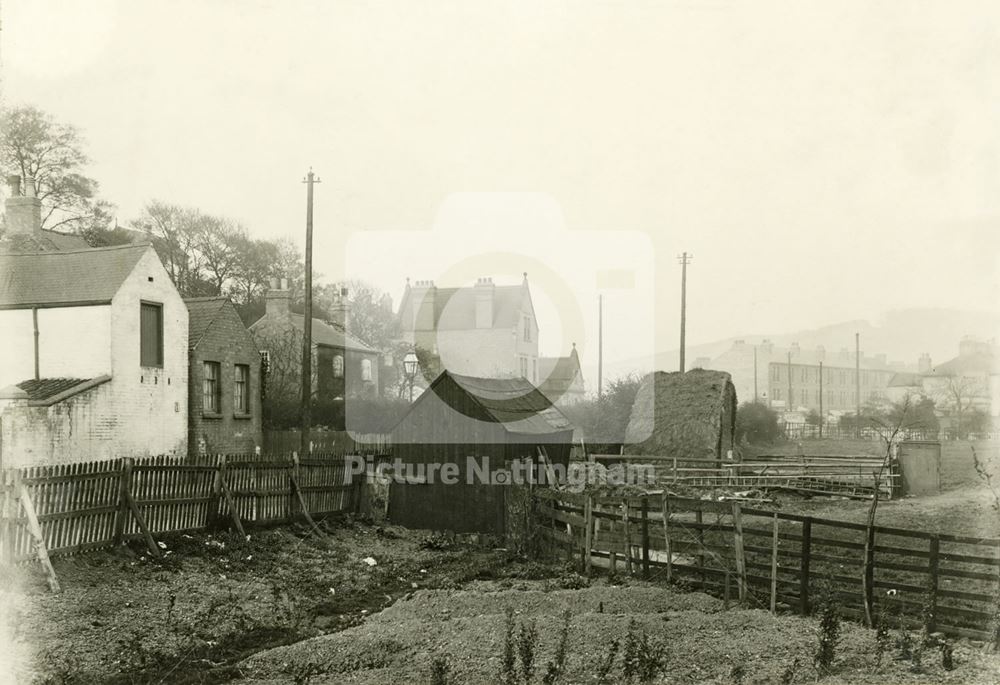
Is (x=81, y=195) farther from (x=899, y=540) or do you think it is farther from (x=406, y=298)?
(x=899, y=540)

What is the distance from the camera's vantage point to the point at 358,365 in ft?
154

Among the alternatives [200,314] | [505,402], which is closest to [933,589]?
[505,402]

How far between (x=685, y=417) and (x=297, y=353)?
19200mm

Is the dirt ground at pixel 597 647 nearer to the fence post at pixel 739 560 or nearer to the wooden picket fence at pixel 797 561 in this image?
the fence post at pixel 739 560

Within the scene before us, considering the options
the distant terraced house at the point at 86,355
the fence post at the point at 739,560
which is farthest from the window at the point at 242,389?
the fence post at the point at 739,560

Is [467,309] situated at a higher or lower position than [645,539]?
higher

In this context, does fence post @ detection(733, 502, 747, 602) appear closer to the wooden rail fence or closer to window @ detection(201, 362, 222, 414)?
the wooden rail fence

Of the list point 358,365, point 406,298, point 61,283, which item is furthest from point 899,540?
point 406,298

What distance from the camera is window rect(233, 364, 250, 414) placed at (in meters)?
28.8

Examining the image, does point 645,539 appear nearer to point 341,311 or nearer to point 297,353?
point 297,353

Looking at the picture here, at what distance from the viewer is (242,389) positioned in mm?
29203

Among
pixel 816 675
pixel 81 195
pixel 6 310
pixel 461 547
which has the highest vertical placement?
pixel 81 195

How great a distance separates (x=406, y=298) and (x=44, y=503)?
53.9 metres

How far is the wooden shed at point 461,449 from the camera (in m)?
19.1
